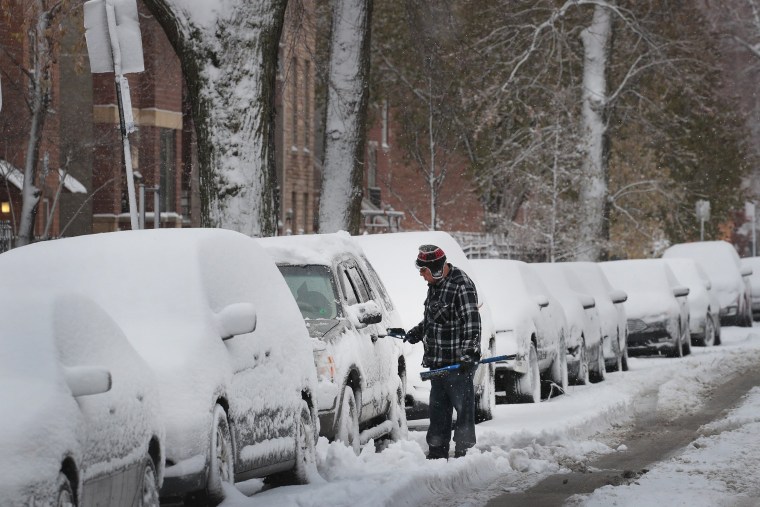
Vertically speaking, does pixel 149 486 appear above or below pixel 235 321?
below

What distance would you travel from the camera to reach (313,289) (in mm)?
14422

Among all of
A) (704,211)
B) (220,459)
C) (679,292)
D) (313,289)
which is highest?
(704,211)

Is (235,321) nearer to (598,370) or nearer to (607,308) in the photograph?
(598,370)

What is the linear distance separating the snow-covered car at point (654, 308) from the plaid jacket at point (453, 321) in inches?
579

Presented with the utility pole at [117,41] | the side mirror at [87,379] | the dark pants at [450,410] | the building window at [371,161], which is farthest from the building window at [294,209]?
the side mirror at [87,379]

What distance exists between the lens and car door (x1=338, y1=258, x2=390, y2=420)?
1415cm

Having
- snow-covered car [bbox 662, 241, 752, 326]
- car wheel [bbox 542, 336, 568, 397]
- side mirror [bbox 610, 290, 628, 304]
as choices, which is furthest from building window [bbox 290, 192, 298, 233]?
car wheel [bbox 542, 336, 568, 397]

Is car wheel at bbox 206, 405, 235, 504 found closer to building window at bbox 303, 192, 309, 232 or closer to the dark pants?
the dark pants

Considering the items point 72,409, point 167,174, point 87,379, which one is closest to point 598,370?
point 87,379

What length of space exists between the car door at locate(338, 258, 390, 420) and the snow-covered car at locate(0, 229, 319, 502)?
5.74 ft

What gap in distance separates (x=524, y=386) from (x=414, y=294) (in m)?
2.14

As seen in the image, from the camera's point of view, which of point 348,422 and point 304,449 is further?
point 348,422

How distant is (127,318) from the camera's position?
10727 millimetres

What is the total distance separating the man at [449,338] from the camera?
14.2m
